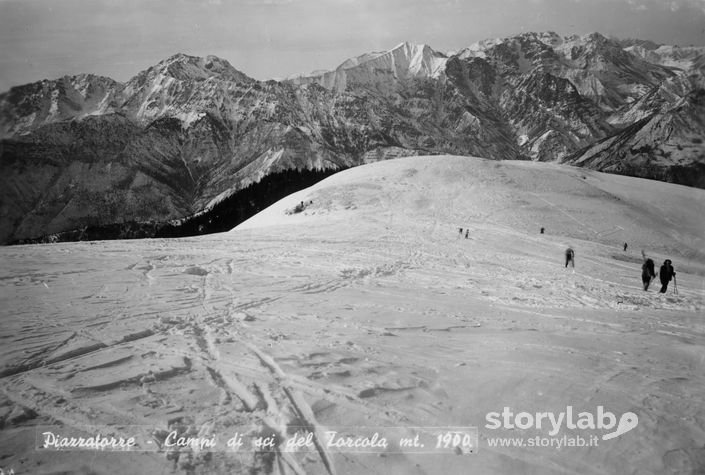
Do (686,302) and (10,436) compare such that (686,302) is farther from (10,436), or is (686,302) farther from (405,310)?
(10,436)

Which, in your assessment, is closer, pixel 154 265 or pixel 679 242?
pixel 154 265

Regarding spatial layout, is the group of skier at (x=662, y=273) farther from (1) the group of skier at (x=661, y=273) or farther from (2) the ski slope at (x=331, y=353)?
(2) the ski slope at (x=331, y=353)

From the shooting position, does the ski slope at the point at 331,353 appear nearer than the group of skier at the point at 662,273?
Yes

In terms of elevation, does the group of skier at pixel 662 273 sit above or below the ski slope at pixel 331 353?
above

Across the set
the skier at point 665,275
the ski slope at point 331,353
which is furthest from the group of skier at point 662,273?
the ski slope at point 331,353

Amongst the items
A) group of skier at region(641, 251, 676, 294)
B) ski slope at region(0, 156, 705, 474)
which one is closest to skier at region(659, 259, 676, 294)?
group of skier at region(641, 251, 676, 294)

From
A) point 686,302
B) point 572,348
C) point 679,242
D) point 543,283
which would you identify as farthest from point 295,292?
point 679,242

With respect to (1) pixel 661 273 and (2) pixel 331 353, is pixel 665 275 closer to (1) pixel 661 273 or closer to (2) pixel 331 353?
(1) pixel 661 273

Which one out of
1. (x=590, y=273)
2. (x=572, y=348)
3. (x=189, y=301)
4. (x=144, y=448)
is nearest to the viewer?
(x=144, y=448)
